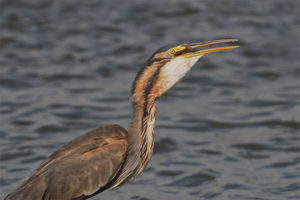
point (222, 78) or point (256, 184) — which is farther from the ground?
point (222, 78)

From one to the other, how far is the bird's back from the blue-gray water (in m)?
1.83

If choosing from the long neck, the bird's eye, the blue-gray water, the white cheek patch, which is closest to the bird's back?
the long neck

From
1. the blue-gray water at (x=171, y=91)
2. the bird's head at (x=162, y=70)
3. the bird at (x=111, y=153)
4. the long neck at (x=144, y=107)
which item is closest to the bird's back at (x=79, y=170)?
the bird at (x=111, y=153)

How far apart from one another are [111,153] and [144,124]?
0.54 meters

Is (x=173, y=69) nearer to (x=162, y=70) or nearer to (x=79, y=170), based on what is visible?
(x=162, y=70)

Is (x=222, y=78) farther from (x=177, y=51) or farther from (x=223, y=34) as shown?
(x=177, y=51)

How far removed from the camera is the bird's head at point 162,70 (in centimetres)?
741

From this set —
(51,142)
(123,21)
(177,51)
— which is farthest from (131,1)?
(177,51)

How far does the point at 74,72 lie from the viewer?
13586 millimetres

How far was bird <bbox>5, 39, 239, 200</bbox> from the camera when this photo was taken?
22.8 feet

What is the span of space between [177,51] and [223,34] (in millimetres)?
8043

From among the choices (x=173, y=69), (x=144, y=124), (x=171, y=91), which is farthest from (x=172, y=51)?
(x=171, y=91)

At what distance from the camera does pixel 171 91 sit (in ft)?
42.2

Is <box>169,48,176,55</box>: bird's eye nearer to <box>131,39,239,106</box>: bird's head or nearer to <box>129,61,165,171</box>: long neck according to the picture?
<box>131,39,239,106</box>: bird's head
